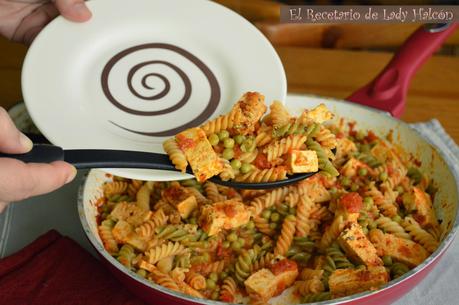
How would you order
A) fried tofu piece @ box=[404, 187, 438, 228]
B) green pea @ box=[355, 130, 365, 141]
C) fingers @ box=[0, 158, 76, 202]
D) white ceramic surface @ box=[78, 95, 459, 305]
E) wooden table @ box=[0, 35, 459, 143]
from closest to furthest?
fingers @ box=[0, 158, 76, 202], white ceramic surface @ box=[78, 95, 459, 305], fried tofu piece @ box=[404, 187, 438, 228], green pea @ box=[355, 130, 365, 141], wooden table @ box=[0, 35, 459, 143]

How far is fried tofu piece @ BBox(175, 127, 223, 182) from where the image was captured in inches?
59.4

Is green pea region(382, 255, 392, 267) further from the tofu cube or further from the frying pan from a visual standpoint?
the tofu cube

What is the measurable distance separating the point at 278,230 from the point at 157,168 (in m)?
0.49

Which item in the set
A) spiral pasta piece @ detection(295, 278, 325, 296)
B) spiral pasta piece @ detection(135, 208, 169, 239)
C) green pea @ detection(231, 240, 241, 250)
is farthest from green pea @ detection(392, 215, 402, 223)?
spiral pasta piece @ detection(135, 208, 169, 239)

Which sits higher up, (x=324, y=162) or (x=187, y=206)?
(x=324, y=162)

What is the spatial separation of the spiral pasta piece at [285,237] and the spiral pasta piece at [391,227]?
0.26m

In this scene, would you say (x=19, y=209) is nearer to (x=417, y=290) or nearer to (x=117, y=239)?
(x=117, y=239)

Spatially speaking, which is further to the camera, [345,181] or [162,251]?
[345,181]

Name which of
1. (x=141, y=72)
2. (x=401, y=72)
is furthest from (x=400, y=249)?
(x=141, y=72)

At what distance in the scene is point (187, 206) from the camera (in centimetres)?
176

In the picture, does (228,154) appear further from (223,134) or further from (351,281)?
(351,281)

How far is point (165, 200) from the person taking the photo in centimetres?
184

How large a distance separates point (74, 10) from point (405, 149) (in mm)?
1212

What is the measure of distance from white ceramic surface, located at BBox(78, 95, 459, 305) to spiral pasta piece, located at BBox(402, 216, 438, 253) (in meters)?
0.05
